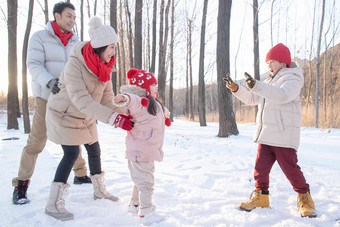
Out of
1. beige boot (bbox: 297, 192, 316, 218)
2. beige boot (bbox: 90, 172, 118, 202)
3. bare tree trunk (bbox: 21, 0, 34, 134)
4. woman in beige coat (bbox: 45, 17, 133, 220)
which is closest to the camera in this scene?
woman in beige coat (bbox: 45, 17, 133, 220)

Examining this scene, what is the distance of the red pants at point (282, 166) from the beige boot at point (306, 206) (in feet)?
0.18

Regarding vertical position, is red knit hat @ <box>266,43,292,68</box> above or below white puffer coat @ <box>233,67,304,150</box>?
above

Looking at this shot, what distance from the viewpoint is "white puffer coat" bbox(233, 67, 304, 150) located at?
6.88 feet

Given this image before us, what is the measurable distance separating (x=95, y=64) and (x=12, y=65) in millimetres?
10147

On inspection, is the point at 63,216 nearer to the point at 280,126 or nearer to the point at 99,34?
the point at 99,34

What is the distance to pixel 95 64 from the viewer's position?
2029 mm

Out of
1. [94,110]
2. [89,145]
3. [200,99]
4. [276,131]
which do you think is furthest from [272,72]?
[200,99]

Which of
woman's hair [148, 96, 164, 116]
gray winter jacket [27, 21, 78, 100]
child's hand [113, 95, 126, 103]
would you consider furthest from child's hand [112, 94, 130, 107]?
gray winter jacket [27, 21, 78, 100]

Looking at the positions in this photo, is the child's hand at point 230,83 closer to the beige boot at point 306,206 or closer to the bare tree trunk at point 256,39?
the beige boot at point 306,206

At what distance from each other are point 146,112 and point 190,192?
47.5 inches

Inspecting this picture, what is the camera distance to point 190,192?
2662 mm

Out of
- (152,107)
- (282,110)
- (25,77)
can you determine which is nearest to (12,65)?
(25,77)

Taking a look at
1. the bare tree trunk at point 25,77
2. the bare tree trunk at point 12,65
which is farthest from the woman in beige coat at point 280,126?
the bare tree trunk at point 12,65

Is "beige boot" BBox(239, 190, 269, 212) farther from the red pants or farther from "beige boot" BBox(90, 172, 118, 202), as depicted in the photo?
"beige boot" BBox(90, 172, 118, 202)
